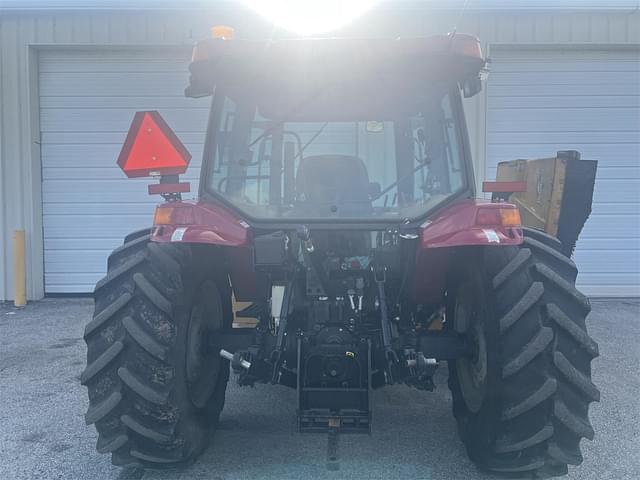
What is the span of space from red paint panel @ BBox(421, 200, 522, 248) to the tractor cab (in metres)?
0.27

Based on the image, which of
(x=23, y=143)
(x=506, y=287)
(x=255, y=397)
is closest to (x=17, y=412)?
(x=255, y=397)

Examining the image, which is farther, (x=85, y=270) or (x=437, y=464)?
(x=85, y=270)

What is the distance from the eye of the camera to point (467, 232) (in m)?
2.68

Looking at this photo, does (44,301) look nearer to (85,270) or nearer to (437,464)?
(85,270)

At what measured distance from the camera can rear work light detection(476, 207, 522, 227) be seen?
2.70 metres

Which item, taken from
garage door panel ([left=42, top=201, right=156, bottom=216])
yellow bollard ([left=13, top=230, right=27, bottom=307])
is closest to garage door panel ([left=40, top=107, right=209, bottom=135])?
garage door panel ([left=42, top=201, right=156, bottom=216])

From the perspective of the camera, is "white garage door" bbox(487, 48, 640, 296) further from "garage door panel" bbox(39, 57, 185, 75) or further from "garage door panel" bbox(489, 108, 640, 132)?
"garage door panel" bbox(39, 57, 185, 75)

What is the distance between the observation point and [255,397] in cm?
430

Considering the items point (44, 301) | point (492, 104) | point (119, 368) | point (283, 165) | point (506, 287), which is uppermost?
point (492, 104)

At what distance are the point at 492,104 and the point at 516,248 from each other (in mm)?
5823

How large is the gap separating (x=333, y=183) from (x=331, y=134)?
27cm

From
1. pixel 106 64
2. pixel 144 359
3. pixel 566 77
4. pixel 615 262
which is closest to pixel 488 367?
pixel 144 359

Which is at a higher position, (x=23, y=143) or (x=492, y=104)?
(x=492, y=104)

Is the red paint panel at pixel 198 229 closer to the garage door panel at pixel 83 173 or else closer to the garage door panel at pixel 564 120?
the garage door panel at pixel 83 173
